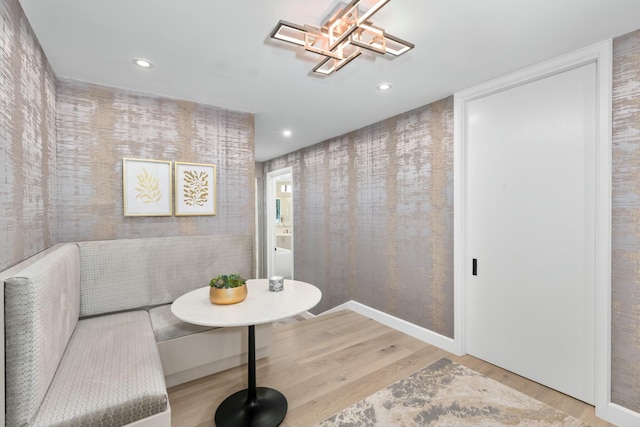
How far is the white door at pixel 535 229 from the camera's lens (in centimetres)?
200

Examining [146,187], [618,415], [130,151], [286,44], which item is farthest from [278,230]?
[618,415]

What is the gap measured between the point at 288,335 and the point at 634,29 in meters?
3.44

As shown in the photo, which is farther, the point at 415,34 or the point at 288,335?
the point at 288,335

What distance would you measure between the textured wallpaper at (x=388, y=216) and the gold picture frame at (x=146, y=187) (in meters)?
2.15

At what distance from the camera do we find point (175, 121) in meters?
2.77

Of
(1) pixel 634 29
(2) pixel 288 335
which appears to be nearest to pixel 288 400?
(2) pixel 288 335

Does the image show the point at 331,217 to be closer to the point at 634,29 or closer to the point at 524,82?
the point at 524,82

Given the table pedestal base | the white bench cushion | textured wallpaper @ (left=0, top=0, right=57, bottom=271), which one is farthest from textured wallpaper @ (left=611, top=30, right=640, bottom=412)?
textured wallpaper @ (left=0, top=0, right=57, bottom=271)

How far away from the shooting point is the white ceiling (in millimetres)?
1526

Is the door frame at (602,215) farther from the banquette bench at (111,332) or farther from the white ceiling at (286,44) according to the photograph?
the banquette bench at (111,332)

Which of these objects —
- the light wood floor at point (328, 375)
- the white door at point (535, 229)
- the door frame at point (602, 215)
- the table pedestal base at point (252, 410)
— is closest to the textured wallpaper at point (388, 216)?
the white door at point (535, 229)

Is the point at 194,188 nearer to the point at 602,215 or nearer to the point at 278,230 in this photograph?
the point at 602,215

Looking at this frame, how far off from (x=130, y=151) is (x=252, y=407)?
7.35 ft

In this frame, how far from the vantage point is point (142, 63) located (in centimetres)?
209
